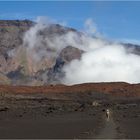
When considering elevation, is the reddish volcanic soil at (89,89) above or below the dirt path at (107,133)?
above

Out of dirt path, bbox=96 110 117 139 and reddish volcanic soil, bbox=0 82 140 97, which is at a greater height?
reddish volcanic soil, bbox=0 82 140 97

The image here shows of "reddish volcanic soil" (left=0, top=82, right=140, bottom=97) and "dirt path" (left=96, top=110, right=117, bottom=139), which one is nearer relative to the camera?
"dirt path" (left=96, top=110, right=117, bottom=139)

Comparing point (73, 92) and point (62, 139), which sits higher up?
point (73, 92)

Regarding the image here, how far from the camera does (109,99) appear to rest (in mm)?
98938

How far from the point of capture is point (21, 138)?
27.9 meters

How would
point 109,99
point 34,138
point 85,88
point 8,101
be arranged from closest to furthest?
1. point 34,138
2. point 8,101
3. point 109,99
4. point 85,88

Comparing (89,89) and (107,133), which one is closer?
(107,133)

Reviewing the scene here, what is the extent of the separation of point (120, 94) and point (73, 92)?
9.75 m

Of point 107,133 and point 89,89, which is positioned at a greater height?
point 89,89

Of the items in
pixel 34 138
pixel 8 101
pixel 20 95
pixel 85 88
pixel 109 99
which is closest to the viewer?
pixel 34 138

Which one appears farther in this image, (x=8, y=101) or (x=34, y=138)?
(x=8, y=101)

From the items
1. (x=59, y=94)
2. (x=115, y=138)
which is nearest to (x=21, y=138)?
(x=115, y=138)

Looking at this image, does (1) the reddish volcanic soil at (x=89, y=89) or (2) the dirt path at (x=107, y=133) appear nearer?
(2) the dirt path at (x=107, y=133)

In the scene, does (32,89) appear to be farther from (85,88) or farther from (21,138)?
(21,138)
